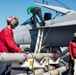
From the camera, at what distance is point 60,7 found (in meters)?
14.7

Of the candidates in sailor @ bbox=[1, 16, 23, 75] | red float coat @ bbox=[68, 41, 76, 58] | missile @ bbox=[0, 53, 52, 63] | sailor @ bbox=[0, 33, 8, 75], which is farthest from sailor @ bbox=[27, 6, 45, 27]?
sailor @ bbox=[0, 33, 8, 75]

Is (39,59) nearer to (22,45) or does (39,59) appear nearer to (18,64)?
(18,64)

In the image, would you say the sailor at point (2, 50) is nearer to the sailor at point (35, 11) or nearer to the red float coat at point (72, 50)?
the red float coat at point (72, 50)

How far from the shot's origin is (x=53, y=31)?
1209 centimetres

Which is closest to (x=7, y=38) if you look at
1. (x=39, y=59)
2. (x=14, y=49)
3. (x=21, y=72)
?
(x=14, y=49)

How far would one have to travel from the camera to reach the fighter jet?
11.3 metres

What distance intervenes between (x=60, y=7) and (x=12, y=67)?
9922 mm

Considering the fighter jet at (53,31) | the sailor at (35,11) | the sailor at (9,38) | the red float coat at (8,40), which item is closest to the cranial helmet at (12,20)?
the sailor at (9,38)

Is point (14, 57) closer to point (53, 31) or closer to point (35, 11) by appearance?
point (53, 31)

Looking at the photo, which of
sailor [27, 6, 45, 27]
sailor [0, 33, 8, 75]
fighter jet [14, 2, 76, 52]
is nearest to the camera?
sailor [0, 33, 8, 75]

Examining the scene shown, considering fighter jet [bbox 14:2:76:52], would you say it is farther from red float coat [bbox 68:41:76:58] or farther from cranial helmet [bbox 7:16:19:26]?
cranial helmet [bbox 7:16:19:26]

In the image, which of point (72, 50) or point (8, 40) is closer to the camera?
point (8, 40)

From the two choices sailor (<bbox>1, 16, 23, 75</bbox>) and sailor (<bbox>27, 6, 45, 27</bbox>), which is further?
sailor (<bbox>27, 6, 45, 27</bbox>)

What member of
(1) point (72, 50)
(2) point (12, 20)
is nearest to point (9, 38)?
(2) point (12, 20)
